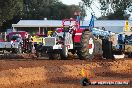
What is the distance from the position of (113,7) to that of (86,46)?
283 ft

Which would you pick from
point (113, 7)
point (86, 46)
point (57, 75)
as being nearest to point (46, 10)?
point (113, 7)

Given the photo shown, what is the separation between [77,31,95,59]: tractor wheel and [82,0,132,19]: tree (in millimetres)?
79015

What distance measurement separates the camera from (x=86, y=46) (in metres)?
21.7

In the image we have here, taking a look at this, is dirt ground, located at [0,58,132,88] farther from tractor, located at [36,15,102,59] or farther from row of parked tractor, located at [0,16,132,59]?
row of parked tractor, located at [0,16,132,59]

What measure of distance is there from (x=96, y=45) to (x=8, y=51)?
10.5m

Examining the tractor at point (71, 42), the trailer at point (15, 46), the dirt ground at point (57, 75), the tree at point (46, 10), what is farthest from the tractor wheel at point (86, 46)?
the tree at point (46, 10)

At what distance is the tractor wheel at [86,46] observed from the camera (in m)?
21.6

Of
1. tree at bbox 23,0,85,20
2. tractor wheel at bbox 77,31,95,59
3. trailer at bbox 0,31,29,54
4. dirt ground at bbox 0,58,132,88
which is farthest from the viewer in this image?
tree at bbox 23,0,85,20

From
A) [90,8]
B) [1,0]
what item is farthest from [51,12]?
[1,0]

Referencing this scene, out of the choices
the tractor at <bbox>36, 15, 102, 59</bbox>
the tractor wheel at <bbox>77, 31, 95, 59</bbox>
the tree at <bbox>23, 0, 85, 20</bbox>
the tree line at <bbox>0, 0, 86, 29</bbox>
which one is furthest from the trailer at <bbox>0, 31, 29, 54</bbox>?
the tree at <bbox>23, 0, 85, 20</bbox>

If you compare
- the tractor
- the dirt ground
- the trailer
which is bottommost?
the trailer

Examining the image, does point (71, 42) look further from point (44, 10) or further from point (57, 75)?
point (44, 10)

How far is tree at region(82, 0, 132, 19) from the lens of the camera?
103 metres

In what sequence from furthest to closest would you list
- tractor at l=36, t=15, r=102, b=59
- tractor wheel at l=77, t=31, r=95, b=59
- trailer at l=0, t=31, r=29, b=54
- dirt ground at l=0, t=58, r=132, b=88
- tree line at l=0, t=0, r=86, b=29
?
tree line at l=0, t=0, r=86, b=29
trailer at l=0, t=31, r=29, b=54
tractor at l=36, t=15, r=102, b=59
tractor wheel at l=77, t=31, r=95, b=59
dirt ground at l=0, t=58, r=132, b=88
